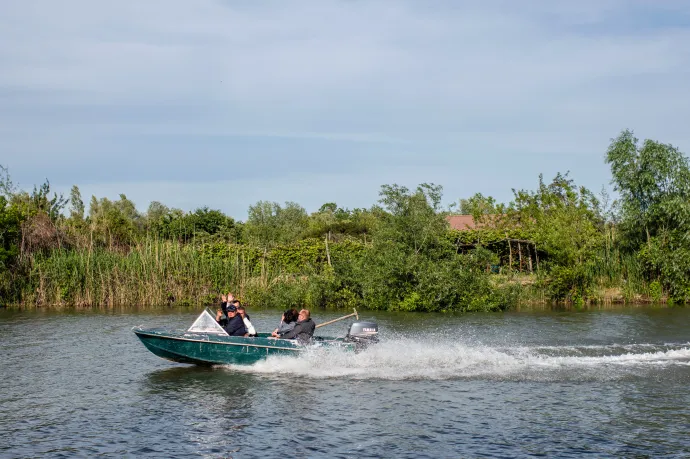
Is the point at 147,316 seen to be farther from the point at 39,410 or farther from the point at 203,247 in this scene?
the point at 39,410

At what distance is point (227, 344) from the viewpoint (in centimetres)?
1883

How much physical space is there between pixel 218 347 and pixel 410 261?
651 inches

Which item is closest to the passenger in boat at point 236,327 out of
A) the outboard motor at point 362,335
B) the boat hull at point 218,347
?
the boat hull at point 218,347

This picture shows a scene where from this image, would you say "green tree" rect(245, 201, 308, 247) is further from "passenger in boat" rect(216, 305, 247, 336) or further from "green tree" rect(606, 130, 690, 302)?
"passenger in boat" rect(216, 305, 247, 336)

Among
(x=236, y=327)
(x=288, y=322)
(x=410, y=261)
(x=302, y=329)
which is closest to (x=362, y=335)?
(x=302, y=329)

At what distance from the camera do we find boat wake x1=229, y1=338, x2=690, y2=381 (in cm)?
1762

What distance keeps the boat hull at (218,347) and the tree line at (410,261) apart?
15.4 m

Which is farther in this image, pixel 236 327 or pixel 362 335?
pixel 236 327

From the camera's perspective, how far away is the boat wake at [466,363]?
57.8 ft

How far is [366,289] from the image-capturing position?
114 feet

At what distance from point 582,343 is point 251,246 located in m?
23.1

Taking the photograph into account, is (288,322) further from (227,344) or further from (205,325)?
(205,325)

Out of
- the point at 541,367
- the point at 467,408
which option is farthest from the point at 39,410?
the point at 541,367

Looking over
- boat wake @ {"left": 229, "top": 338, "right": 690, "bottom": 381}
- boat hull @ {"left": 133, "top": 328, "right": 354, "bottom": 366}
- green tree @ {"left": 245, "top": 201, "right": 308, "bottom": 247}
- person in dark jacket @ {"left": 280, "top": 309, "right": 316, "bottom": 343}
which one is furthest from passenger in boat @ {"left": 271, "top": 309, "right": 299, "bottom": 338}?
green tree @ {"left": 245, "top": 201, "right": 308, "bottom": 247}
